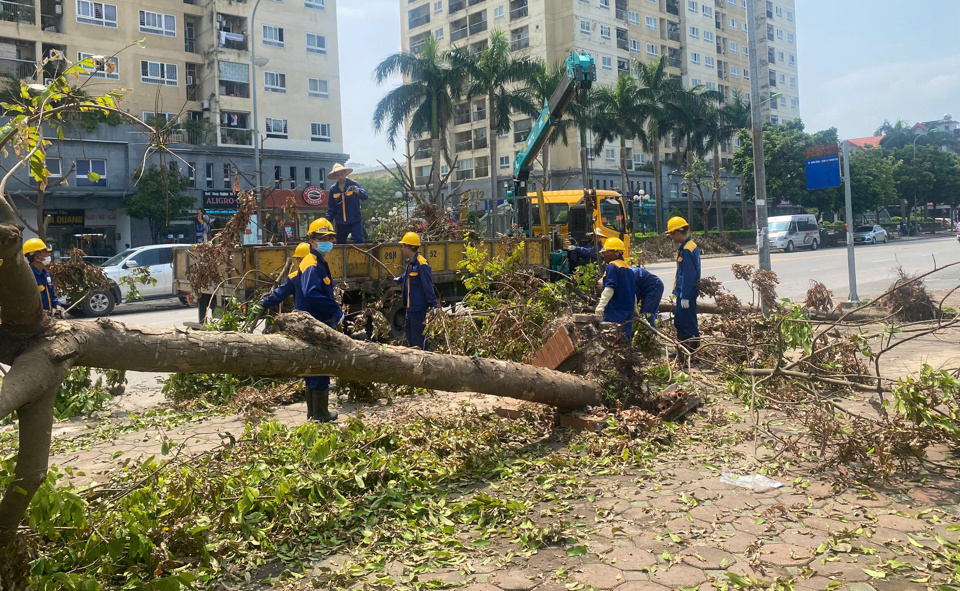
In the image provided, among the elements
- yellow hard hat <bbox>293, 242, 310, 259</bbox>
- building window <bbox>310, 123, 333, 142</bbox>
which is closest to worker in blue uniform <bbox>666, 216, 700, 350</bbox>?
yellow hard hat <bbox>293, 242, 310, 259</bbox>

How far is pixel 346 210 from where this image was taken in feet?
38.3

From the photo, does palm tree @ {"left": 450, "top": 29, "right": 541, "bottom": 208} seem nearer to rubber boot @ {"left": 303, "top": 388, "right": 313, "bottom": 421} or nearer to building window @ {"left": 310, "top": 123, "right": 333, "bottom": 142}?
building window @ {"left": 310, "top": 123, "right": 333, "bottom": 142}

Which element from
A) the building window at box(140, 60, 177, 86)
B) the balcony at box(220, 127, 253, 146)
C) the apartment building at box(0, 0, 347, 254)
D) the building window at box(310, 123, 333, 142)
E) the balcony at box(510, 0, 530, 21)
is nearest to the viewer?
the apartment building at box(0, 0, 347, 254)

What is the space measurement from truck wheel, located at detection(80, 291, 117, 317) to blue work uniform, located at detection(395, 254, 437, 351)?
1112 cm

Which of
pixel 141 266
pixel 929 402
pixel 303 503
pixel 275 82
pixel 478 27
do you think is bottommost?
pixel 303 503

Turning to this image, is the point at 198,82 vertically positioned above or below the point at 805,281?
above

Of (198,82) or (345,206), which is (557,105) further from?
(198,82)

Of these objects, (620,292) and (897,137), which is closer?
(620,292)

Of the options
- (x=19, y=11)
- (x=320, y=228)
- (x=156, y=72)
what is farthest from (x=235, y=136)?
(x=320, y=228)

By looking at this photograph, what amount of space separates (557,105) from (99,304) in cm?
1181

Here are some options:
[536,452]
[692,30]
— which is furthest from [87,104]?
[692,30]

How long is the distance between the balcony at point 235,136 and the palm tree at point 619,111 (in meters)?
19.9

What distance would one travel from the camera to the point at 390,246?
1102cm

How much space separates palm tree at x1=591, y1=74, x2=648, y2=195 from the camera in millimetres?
43531
